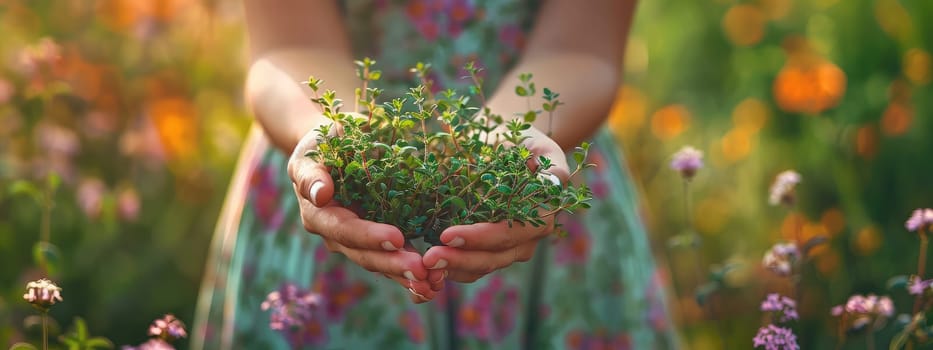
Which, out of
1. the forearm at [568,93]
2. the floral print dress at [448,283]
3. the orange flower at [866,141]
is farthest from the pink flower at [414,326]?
the orange flower at [866,141]

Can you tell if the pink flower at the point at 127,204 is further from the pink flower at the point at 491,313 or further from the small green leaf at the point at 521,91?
the small green leaf at the point at 521,91

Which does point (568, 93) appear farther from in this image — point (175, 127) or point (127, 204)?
point (175, 127)

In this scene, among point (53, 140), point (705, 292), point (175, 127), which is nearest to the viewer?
point (705, 292)

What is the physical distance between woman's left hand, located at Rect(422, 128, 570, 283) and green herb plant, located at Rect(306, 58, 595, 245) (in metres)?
0.02

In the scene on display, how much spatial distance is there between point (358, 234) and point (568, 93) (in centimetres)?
47

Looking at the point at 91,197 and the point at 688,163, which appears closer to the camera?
the point at 688,163

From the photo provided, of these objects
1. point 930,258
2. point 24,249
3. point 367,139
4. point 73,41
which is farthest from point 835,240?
point 73,41

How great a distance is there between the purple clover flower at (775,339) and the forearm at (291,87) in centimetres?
59

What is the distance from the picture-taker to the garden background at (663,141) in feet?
8.89

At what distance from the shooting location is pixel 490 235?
1.17 meters

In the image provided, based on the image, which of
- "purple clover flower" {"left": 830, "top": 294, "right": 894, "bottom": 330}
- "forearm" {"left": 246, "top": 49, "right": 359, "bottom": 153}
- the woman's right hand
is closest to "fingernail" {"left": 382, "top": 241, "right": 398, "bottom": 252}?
the woman's right hand

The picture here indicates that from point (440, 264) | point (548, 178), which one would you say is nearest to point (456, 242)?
point (440, 264)

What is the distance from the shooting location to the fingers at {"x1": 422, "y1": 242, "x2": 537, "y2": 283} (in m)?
1.15

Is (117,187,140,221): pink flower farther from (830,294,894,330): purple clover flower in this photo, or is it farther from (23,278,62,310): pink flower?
(830,294,894,330): purple clover flower
